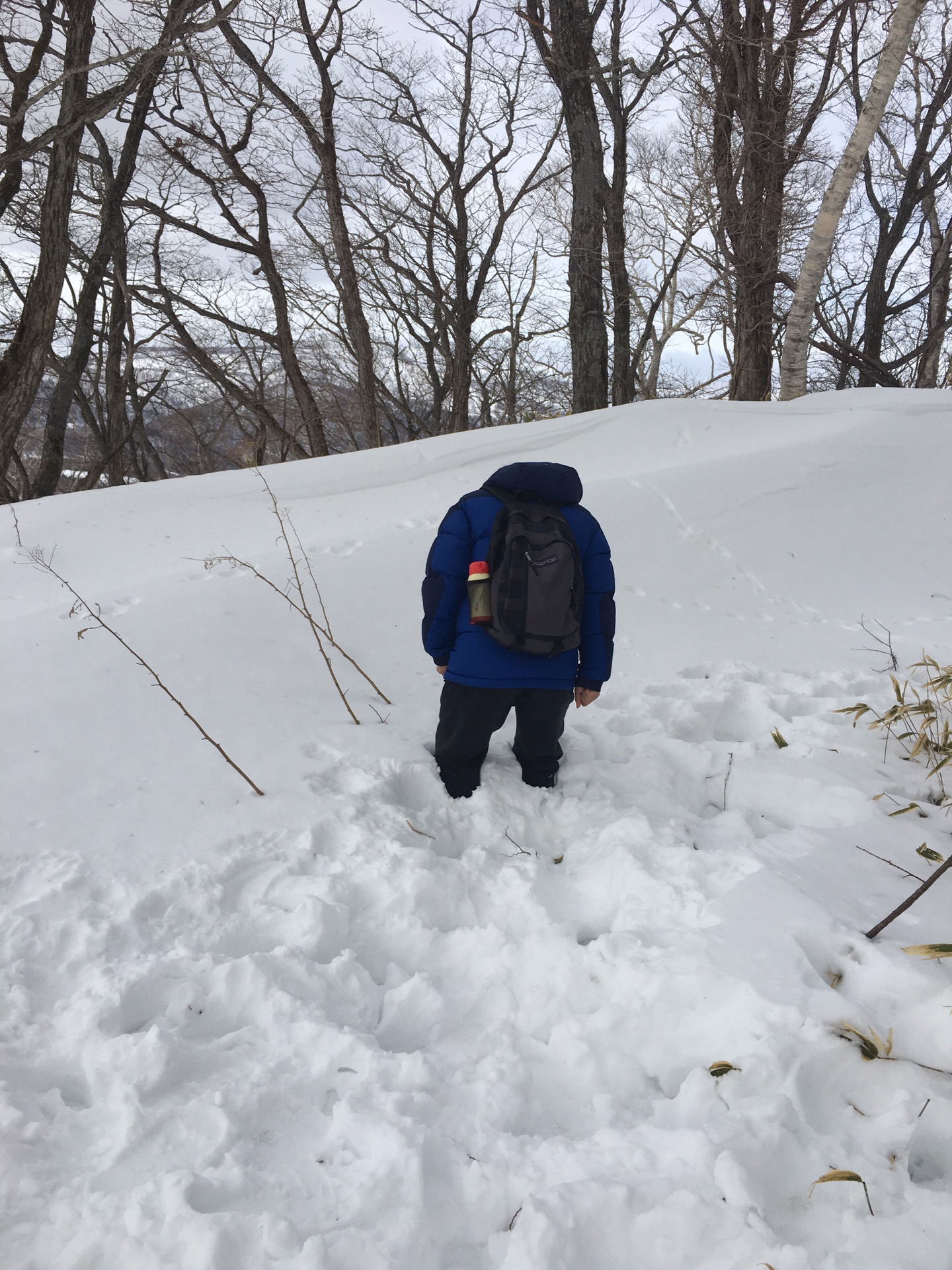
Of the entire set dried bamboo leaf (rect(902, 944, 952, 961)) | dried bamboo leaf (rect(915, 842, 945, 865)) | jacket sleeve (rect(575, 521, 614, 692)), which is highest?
jacket sleeve (rect(575, 521, 614, 692))

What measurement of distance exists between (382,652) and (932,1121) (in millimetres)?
2912

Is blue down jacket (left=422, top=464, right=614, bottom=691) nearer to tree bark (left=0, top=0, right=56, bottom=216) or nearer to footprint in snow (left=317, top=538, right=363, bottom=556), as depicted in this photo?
footprint in snow (left=317, top=538, right=363, bottom=556)

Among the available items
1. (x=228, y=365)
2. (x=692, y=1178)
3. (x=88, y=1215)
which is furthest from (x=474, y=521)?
(x=228, y=365)

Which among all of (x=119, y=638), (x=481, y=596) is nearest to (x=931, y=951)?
(x=481, y=596)

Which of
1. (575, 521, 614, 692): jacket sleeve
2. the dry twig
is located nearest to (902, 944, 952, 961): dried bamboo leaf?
(575, 521, 614, 692): jacket sleeve

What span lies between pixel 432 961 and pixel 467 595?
4.12 ft

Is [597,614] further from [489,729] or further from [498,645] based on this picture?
[489,729]

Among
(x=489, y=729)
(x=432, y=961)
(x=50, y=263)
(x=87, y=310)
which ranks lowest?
(x=432, y=961)

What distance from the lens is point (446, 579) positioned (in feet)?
7.97

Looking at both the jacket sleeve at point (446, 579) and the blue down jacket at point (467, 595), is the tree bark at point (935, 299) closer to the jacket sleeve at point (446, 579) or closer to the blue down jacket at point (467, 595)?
the blue down jacket at point (467, 595)

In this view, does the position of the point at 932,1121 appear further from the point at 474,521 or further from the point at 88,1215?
the point at 474,521

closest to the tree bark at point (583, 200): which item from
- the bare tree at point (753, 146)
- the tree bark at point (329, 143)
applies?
the bare tree at point (753, 146)

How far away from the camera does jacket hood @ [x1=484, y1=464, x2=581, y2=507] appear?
2.36 m

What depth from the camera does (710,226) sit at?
9.53m
